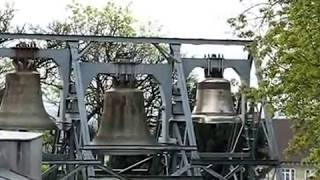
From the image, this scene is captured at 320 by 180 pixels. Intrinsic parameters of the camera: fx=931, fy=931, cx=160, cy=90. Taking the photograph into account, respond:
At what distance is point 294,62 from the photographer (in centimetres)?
1339

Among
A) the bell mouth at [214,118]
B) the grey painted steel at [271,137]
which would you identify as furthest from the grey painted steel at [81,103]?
the grey painted steel at [271,137]

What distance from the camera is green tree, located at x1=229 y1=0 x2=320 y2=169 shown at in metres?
13.0

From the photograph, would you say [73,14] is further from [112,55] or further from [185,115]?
[185,115]

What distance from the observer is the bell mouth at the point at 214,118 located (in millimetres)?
15102

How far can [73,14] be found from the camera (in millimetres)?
34656

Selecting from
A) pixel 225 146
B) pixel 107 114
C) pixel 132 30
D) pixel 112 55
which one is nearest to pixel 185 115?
pixel 107 114

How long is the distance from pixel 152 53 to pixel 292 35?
59.5ft

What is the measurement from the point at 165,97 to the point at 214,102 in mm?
911

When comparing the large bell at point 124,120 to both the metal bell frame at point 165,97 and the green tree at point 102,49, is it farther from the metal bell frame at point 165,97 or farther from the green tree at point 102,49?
the green tree at point 102,49

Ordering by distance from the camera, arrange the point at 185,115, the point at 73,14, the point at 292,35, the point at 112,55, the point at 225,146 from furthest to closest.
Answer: the point at 73,14
the point at 112,55
the point at 225,146
the point at 185,115
the point at 292,35

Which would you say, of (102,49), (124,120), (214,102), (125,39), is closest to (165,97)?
(214,102)

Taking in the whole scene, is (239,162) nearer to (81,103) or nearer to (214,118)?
(214,118)

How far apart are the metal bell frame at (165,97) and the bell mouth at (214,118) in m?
0.23

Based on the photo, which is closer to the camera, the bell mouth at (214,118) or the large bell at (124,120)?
the large bell at (124,120)
